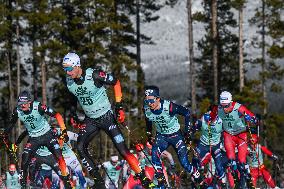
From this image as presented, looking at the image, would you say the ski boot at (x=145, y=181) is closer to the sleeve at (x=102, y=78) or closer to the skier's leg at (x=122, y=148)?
the skier's leg at (x=122, y=148)

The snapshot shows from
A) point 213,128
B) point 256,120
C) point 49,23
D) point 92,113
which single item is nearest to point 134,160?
point 92,113

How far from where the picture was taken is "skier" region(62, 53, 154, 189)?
12.2 meters

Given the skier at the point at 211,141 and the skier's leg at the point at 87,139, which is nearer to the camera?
the skier's leg at the point at 87,139

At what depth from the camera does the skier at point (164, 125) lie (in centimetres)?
1355

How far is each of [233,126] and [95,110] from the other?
16.1 ft

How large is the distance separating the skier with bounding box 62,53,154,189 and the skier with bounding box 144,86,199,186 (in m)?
1.34

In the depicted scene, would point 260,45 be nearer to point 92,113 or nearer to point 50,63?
point 50,63

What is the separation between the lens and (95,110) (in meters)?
12.4

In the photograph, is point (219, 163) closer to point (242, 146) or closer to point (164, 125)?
point (242, 146)

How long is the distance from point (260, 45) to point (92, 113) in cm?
3704

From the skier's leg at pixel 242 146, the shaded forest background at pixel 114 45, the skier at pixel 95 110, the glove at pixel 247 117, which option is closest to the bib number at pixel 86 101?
the skier at pixel 95 110

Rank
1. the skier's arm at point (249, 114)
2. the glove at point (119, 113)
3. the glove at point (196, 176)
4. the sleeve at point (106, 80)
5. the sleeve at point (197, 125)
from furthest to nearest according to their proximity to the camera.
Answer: the sleeve at point (197, 125), the skier's arm at point (249, 114), the glove at point (196, 176), the sleeve at point (106, 80), the glove at point (119, 113)

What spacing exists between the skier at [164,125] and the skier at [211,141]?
6.68 ft

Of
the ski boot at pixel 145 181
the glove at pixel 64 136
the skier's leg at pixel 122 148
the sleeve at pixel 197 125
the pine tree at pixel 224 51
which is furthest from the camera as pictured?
the pine tree at pixel 224 51
